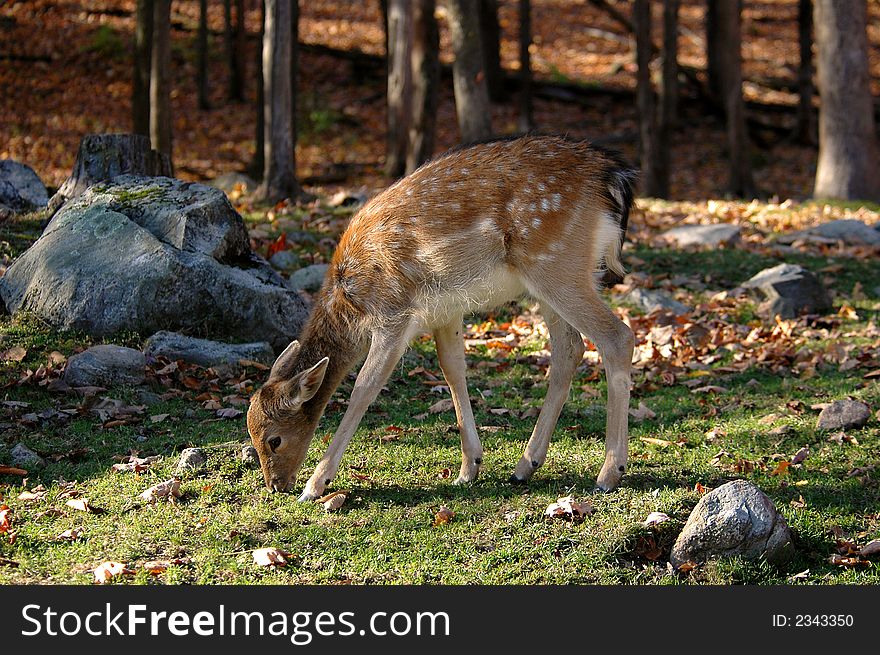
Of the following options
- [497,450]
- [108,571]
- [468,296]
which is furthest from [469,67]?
[108,571]

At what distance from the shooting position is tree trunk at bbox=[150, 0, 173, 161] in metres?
14.6

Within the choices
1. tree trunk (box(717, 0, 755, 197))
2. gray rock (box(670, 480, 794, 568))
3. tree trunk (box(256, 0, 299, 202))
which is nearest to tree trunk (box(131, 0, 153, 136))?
A: tree trunk (box(256, 0, 299, 202))

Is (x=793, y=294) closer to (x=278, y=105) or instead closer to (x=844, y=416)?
(x=844, y=416)

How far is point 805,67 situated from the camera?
2272cm

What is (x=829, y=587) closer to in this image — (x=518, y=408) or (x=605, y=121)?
(x=518, y=408)

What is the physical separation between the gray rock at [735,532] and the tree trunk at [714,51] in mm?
19958

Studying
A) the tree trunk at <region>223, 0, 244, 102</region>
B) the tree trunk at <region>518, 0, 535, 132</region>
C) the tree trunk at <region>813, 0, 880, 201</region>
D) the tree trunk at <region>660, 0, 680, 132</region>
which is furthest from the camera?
the tree trunk at <region>223, 0, 244, 102</region>

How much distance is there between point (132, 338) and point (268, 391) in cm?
275

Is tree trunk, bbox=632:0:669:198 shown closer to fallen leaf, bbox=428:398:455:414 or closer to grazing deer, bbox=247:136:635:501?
fallen leaf, bbox=428:398:455:414

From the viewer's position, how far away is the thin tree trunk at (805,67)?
22.6 m

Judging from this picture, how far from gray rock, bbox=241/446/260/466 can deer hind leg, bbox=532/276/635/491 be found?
2073 mm

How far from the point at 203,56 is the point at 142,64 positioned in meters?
8.28

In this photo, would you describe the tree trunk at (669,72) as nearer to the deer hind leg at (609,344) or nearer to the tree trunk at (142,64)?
the tree trunk at (142,64)

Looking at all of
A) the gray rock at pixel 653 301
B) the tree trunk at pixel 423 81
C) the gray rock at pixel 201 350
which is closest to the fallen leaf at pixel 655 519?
the gray rock at pixel 201 350
